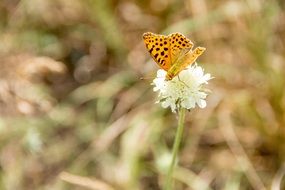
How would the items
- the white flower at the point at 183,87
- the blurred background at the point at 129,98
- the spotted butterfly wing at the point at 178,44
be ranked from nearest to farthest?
the spotted butterfly wing at the point at 178,44
the white flower at the point at 183,87
the blurred background at the point at 129,98

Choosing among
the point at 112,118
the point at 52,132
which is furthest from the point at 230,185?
the point at 52,132

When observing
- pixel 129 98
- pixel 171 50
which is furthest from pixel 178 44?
pixel 129 98

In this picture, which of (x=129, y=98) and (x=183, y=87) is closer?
(x=183, y=87)

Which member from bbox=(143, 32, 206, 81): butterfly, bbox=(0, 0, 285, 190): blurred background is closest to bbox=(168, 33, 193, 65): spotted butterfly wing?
bbox=(143, 32, 206, 81): butterfly

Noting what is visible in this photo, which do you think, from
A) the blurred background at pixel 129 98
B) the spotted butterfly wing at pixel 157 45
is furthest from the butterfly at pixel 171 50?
the blurred background at pixel 129 98

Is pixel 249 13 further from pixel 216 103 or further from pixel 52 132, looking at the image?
pixel 52 132

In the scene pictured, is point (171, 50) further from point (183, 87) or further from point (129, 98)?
point (129, 98)

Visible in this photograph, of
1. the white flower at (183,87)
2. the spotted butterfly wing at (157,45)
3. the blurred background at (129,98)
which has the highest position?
the blurred background at (129,98)

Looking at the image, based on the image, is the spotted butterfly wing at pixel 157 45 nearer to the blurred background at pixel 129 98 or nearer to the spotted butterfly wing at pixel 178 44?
the spotted butterfly wing at pixel 178 44
